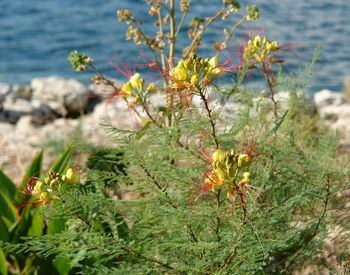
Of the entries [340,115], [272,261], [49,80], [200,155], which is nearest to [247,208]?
[200,155]

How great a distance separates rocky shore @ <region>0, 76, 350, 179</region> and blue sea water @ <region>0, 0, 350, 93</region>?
87 cm

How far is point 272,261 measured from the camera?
51.7 inches

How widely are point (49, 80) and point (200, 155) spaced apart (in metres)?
4.48

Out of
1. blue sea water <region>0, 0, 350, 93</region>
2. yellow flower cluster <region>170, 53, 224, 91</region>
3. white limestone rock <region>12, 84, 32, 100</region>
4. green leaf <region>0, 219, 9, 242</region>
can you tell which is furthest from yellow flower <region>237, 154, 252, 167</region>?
blue sea water <region>0, 0, 350, 93</region>

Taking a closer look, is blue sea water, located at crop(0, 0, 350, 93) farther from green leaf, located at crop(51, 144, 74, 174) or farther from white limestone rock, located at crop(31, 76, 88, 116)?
green leaf, located at crop(51, 144, 74, 174)

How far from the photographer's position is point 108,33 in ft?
25.2

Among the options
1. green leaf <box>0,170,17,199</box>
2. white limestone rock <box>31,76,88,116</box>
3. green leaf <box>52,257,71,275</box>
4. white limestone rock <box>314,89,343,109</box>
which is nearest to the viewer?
green leaf <box>52,257,71,275</box>

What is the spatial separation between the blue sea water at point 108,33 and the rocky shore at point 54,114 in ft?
2.87

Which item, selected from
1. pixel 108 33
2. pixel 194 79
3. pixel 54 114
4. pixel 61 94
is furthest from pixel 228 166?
pixel 108 33

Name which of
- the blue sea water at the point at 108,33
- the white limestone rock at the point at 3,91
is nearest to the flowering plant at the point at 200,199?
the white limestone rock at the point at 3,91

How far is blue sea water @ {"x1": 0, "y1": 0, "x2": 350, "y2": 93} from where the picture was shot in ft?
21.0

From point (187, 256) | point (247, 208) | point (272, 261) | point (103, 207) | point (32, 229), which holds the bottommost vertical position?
point (32, 229)

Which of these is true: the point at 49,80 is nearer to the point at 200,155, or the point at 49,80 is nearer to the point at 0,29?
the point at 0,29

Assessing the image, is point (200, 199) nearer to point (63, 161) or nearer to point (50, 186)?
point (50, 186)
